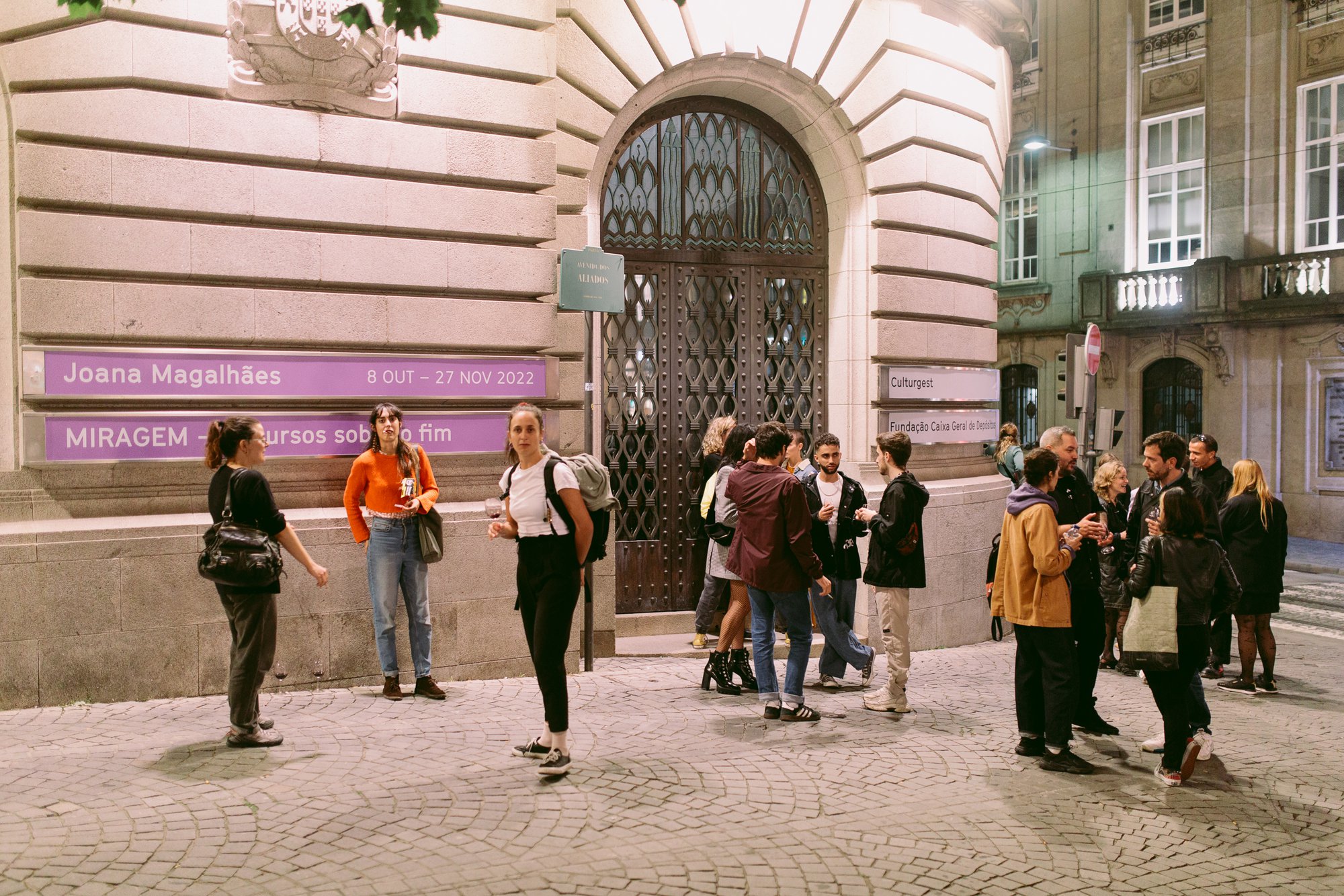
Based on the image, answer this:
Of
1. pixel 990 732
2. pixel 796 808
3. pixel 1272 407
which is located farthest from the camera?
pixel 1272 407

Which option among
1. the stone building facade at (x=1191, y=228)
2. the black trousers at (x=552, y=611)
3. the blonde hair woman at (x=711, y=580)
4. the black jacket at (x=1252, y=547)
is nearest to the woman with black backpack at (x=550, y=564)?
the black trousers at (x=552, y=611)

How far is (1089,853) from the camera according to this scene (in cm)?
489

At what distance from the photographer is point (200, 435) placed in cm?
745

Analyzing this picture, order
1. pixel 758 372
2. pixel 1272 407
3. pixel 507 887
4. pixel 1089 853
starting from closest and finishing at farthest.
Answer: pixel 507 887 < pixel 1089 853 < pixel 758 372 < pixel 1272 407

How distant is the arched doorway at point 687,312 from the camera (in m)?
9.92

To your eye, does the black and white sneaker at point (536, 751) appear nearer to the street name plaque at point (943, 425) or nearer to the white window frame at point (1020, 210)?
the street name plaque at point (943, 425)

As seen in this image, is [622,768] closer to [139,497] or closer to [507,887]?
[507,887]

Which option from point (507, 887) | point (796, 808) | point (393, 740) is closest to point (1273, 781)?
point (796, 808)

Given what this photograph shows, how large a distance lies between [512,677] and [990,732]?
3458mm

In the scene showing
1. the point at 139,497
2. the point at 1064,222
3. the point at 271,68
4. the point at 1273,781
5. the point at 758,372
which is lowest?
the point at 1273,781

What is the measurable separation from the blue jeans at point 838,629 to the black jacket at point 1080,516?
1747 millimetres

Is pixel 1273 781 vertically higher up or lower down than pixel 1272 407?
lower down

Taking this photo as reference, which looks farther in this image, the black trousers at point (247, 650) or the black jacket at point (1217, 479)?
the black jacket at point (1217, 479)

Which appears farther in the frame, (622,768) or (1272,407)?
(1272,407)
